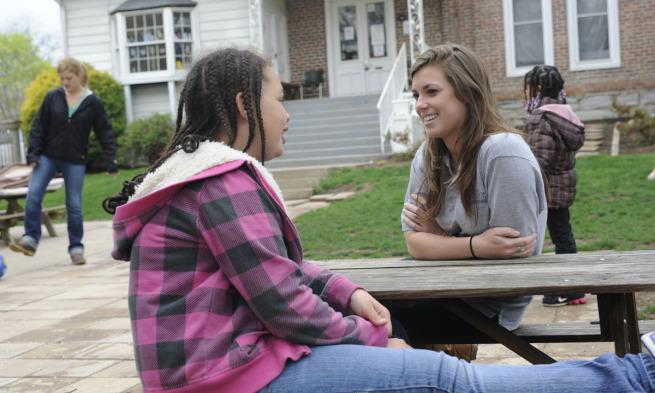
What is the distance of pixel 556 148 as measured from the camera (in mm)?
4879

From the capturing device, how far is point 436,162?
284 centimetres

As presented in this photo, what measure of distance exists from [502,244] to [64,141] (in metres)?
6.11

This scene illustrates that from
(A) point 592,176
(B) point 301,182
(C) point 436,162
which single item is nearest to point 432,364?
(C) point 436,162

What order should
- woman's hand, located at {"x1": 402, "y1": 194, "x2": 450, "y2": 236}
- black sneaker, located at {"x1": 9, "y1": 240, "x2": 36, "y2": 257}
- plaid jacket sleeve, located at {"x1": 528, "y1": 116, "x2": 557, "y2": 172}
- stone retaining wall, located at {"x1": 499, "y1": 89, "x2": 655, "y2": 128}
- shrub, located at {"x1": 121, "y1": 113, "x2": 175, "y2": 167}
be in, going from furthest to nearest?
shrub, located at {"x1": 121, "y1": 113, "x2": 175, "y2": 167} < stone retaining wall, located at {"x1": 499, "y1": 89, "x2": 655, "y2": 128} < black sneaker, located at {"x1": 9, "y1": 240, "x2": 36, "y2": 257} < plaid jacket sleeve, located at {"x1": 528, "y1": 116, "x2": 557, "y2": 172} < woman's hand, located at {"x1": 402, "y1": 194, "x2": 450, "y2": 236}

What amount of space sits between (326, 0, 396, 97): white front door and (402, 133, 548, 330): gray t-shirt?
669 inches

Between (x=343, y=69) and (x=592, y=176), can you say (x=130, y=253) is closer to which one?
(x=592, y=176)

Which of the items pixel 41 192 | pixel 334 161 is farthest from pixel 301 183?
pixel 41 192

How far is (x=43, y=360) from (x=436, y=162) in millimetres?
2780

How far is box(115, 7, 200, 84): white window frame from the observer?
19.5 meters

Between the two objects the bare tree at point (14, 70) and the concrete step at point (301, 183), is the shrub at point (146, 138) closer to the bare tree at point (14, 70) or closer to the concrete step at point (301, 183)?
the concrete step at point (301, 183)

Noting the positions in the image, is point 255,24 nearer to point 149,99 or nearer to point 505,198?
point 149,99

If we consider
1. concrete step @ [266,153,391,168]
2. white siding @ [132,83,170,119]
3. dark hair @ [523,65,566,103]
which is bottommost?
concrete step @ [266,153,391,168]

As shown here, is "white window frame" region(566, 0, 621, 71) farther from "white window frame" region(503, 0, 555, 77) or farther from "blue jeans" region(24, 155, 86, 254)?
"blue jeans" region(24, 155, 86, 254)

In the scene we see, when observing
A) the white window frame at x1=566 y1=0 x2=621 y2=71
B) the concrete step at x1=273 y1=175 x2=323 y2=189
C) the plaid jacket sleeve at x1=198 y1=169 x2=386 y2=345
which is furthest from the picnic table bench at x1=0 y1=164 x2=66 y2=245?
the white window frame at x1=566 y1=0 x2=621 y2=71
